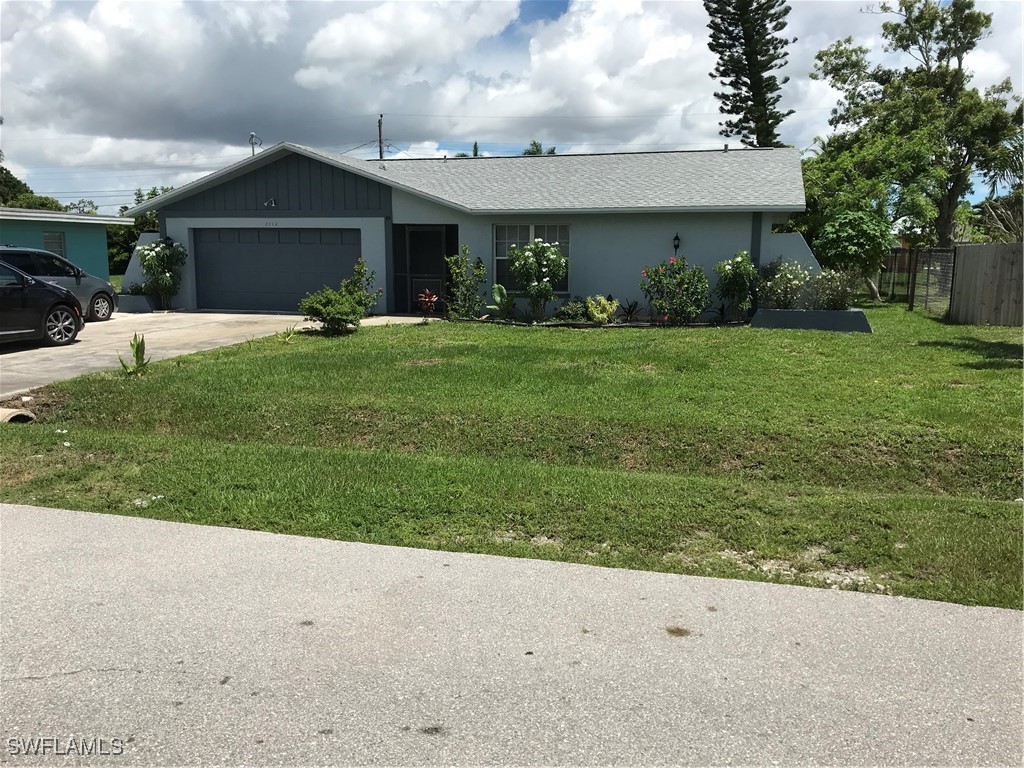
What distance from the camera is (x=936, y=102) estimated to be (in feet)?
95.0

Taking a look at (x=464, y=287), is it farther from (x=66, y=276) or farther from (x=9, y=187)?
(x=9, y=187)

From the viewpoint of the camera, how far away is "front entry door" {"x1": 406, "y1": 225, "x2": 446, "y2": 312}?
65.1ft

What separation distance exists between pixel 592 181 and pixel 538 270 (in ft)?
13.1

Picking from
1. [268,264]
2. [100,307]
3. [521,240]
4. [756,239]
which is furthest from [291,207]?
[756,239]

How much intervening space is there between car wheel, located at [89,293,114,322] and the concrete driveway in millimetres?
237

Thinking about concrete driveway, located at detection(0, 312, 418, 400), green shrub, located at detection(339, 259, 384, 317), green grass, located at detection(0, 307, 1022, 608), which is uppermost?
green shrub, located at detection(339, 259, 384, 317)

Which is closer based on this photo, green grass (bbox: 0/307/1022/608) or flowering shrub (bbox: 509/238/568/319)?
green grass (bbox: 0/307/1022/608)

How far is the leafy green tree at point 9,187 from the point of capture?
57531mm

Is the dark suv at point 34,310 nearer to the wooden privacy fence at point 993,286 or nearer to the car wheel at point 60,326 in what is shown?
the car wheel at point 60,326

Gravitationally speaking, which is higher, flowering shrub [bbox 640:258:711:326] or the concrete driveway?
flowering shrub [bbox 640:258:711:326]

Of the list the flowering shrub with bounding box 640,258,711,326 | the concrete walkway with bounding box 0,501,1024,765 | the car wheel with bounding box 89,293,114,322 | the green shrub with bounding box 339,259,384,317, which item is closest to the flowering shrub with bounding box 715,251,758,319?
the flowering shrub with bounding box 640,258,711,326

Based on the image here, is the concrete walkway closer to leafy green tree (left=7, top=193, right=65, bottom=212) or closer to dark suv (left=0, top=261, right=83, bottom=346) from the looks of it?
dark suv (left=0, top=261, right=83, bottom=346)

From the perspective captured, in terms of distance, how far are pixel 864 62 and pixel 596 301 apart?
2277cm

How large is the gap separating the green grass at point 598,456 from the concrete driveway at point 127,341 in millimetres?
1405
